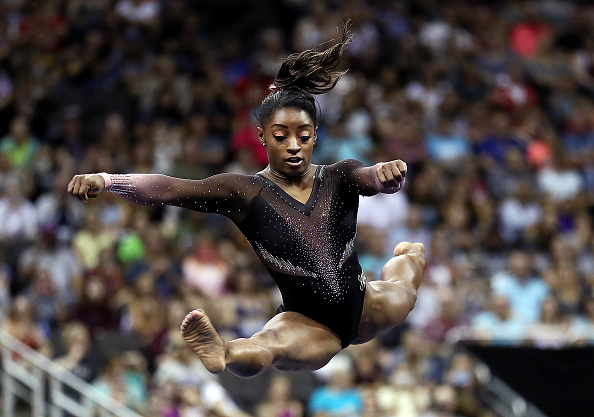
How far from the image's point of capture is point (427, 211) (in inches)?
365

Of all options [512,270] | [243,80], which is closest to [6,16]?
[243,80]

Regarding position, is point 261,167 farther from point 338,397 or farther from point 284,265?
point 284,265

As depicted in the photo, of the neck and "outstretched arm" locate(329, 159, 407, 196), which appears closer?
"outstretched arm" locate(329, 159, 407, 196)

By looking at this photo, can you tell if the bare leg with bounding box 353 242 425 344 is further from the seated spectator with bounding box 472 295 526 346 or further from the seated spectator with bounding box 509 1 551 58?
the seated spectator with bounding box 509 1 551 58

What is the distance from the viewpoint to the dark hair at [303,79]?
3.96 metres

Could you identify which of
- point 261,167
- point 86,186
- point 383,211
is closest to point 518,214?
point 383,211

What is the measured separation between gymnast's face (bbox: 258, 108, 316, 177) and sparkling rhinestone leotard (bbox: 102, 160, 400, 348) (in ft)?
0.43

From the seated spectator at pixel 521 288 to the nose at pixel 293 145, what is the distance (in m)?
4.99

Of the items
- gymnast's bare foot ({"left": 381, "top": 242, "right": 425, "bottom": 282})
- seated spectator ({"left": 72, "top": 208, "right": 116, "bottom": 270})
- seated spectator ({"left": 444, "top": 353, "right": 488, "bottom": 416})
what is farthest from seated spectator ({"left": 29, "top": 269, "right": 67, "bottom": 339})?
gymnast's bare foot ({"left": 381, "top": 242, "right": 425, "bottom": 282})

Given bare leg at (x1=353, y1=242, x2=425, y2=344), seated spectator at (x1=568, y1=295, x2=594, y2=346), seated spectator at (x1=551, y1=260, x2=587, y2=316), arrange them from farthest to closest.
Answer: seated spectator at (x1=551, y1=260, x2=587, y2=316), seated spectator at (x1=568, y1=295, x2=594, y2=346), bare leg at (x1=353, y1=242, x2=425, y2=344)

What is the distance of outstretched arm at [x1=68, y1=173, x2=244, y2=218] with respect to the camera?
3.73m

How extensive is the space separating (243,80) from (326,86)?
604cm

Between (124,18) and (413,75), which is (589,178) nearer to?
(413,75)

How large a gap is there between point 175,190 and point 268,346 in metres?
0.78
